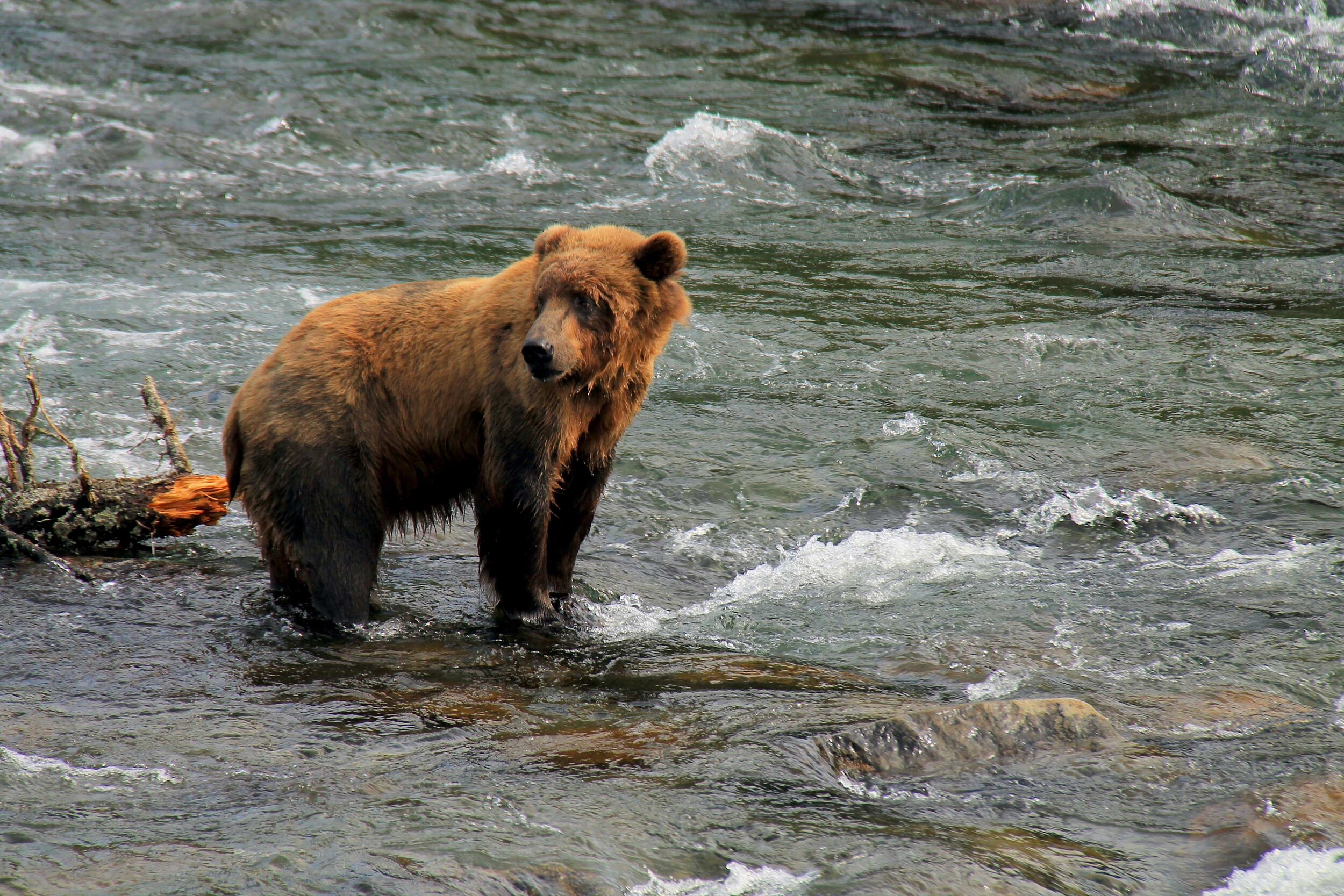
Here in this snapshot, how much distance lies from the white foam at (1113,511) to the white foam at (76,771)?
159 inches

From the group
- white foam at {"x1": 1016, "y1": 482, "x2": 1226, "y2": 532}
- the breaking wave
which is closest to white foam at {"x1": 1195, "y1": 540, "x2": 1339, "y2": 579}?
white foam at {"x1": 1016, "y1": 482, "x2": 1226, "y2": 532}

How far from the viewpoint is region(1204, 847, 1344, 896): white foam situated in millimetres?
3199

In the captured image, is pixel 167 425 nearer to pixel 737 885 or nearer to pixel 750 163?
pixel 737 885

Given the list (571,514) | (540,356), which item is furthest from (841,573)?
(540,356)

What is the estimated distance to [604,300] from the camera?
4703mm

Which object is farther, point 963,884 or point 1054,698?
point 1054,698

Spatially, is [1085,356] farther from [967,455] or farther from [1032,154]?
[1032,154]

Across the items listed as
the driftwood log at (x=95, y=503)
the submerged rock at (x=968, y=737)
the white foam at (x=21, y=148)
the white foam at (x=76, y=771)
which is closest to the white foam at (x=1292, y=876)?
the submerged rock at (x=968, y=737)

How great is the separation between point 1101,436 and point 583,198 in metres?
5.72

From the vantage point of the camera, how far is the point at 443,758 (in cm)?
372

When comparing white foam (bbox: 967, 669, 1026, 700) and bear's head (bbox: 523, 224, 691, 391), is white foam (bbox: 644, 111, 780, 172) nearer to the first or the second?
bear's head (bbox: 523, 224, 691, 391)

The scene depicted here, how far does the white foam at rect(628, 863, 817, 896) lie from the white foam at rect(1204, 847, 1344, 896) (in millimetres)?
1040

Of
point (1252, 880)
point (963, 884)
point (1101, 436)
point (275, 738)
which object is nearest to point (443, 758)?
point (275, 738)

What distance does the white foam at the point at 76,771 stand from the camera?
3.50 metres
